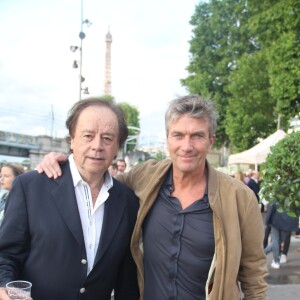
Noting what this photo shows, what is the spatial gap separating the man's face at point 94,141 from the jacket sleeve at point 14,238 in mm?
423

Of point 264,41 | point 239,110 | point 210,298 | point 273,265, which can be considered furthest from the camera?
point 239,110

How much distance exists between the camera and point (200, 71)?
32.2 meters

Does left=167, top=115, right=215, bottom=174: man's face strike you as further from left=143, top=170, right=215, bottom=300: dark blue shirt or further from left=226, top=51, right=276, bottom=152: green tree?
left=226, top=51, right=276, bottom=152: green tree

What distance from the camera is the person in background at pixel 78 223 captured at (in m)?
2.24

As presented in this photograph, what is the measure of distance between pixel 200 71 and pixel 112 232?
102ft

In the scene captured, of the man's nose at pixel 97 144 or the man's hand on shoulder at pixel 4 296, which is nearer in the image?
the man's hand on shoulder at pixel 4 296

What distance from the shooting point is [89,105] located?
8.28ft

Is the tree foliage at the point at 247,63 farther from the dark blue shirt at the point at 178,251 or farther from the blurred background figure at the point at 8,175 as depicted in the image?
the dark blue shirt at the point at 178,251

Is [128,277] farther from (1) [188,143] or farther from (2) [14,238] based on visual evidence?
(1) [188,143]

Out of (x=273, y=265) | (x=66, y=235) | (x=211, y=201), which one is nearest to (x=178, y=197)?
(x=211, y=201)

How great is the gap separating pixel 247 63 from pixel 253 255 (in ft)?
84.5

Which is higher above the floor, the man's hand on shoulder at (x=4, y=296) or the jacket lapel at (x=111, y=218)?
the jacket lapel at (x=111, y=218)

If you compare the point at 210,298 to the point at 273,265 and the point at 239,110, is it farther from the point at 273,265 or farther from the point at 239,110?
the point at 239,110

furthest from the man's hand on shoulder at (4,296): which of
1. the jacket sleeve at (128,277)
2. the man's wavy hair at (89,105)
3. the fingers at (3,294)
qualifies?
the man's wavy hair at (89,105)
